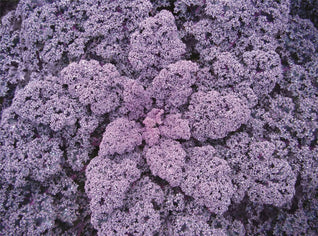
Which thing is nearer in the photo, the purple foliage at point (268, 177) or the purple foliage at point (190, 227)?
the purple foliage at point (190, 227)

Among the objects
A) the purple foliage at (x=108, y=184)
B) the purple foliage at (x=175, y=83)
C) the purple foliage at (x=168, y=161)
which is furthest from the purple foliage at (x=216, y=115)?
the purple foliage at (x=108, y=184)

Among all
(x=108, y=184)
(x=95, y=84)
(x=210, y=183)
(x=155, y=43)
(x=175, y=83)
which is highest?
(x=155, y=43)

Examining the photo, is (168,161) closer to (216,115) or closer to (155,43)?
(216,115)

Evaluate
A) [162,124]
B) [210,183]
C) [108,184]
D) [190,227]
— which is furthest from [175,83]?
[190,227]

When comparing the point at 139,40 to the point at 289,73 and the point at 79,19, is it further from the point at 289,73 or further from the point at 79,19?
the point at 289,73

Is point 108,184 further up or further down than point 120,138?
further down

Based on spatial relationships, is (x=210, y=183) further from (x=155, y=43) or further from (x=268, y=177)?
(x=155, y=43)

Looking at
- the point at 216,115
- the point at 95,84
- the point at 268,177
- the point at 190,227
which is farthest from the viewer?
the point at 95,84

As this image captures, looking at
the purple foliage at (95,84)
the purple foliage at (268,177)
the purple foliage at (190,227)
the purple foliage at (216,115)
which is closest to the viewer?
the purple foliage at (190,227)

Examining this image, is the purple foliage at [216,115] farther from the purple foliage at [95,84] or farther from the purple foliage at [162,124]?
the purple foliage at [95,84]

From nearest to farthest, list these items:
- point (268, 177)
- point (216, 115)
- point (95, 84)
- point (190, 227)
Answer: point (190, 227) < point (268, 177) < point (216, 115) < point (95, 84)

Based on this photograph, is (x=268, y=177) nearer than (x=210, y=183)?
No

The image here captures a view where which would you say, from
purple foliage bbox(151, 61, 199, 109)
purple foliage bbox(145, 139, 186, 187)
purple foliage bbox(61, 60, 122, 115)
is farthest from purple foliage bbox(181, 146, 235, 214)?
purple foliage bbox(61, 60, 122, 115)
